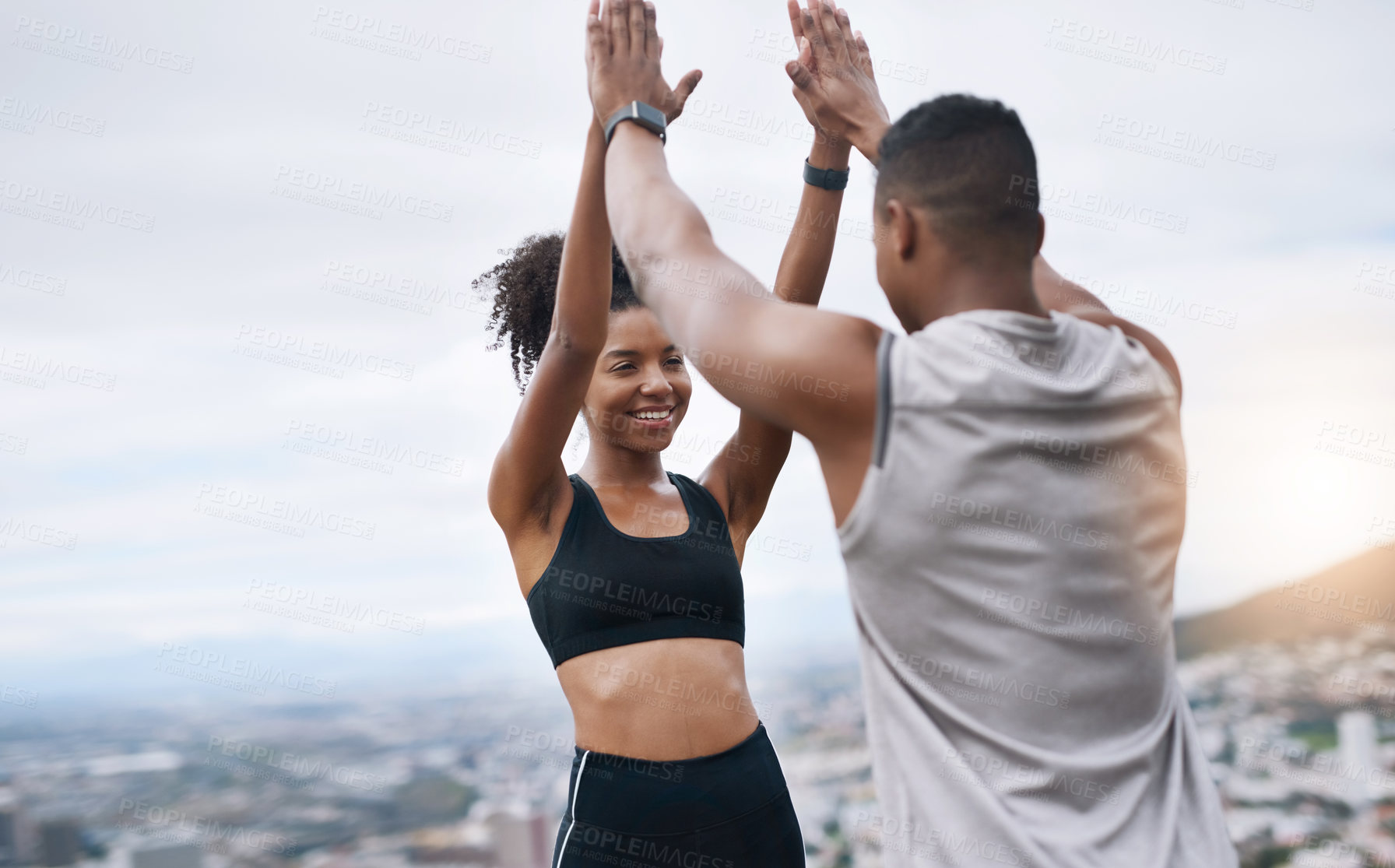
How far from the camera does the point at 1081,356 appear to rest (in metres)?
1.05

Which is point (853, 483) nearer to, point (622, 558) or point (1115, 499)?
point (1115, 499)

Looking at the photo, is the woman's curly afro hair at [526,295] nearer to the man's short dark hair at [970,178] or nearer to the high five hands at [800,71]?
the high five hands at [800,71]

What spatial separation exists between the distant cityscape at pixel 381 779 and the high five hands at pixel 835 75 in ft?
5.50

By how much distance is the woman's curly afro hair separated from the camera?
2.40m

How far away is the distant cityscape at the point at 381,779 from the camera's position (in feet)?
9.71

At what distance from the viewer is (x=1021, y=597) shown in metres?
1.00

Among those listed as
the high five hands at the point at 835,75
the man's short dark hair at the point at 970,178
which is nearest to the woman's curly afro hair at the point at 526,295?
the high five hands at the point at 835,75

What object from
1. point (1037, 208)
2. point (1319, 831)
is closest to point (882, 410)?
point (1037, 208)

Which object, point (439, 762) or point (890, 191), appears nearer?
point (890, 191)

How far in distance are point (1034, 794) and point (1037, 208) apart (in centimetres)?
63

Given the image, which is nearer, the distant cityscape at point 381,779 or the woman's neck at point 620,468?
the woman's neck at point 620,468

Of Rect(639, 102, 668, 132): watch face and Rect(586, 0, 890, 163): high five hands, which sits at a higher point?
Rect(586, 0, 890, 163): high five hands

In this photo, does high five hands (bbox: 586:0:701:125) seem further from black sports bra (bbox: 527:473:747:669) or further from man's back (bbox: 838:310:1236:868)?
black sports bra (bbox: 527:473:747:669)

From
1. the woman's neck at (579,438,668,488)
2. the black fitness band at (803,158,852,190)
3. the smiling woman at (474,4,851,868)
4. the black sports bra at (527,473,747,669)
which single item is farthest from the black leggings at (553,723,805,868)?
the black fitness band at (803,158,852,190)
